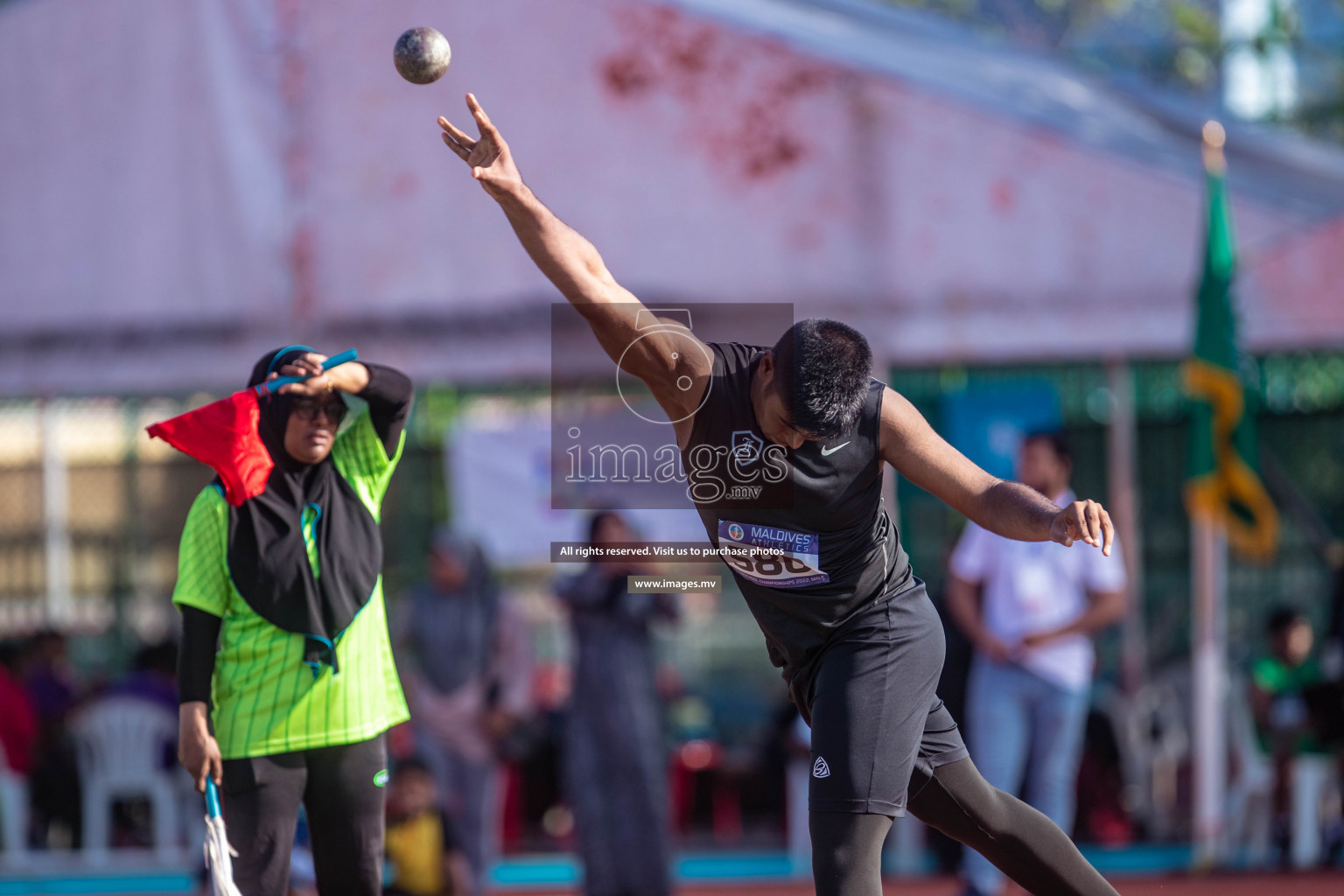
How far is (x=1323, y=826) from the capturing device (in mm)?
7645

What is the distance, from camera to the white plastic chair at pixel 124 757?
8.30m

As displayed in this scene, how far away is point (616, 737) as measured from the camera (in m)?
6.53

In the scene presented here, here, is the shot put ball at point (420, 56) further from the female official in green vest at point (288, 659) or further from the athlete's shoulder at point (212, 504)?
the athlete's shoulder at point (212, 504)

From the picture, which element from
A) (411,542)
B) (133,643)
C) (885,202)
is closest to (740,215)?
(885,202)

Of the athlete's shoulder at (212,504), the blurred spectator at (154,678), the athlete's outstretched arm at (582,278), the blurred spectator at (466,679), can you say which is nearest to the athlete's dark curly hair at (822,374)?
the athlete's outstretched arm at (582,278)

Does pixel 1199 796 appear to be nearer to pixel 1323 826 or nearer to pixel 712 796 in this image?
pixel 1323 826

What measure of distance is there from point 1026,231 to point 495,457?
3399 mm

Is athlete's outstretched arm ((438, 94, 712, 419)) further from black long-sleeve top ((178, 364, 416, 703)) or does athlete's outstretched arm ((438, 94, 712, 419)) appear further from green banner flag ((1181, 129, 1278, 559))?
green banner flag ((1181, 129, 1278, 559))

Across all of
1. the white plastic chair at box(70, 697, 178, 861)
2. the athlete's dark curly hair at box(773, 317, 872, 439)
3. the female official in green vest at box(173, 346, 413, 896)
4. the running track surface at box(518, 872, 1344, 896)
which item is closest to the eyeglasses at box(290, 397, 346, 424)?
the female official in green vest at box(173, 346, 413, 896)

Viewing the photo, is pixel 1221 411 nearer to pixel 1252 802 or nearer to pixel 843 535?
pixel 1252 802

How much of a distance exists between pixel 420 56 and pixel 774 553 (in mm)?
1612

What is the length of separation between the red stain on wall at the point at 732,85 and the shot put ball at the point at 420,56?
3997 mm

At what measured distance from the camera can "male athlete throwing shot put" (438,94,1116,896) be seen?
10.7 ft

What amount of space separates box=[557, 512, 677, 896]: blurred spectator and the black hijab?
2.66m
